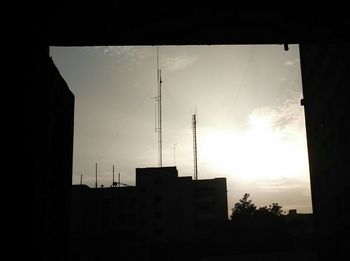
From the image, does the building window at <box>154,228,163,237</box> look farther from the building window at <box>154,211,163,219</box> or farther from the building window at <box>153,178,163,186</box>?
the building window at <box>153,178,163,186</box>

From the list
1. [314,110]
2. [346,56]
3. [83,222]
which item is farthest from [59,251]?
[83,222]

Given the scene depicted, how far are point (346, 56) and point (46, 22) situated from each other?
1722 cm

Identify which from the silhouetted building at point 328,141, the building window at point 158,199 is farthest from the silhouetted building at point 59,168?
the building window at point 158,199

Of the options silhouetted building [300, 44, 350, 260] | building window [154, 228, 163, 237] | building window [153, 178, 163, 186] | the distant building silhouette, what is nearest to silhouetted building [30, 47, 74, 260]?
silhouetted building [300, 44, 350, 260]

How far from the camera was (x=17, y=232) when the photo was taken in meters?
7.18

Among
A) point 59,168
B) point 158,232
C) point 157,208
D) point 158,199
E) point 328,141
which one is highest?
point 328,141

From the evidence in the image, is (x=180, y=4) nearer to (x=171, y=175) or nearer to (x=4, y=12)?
(x=4, y=12)

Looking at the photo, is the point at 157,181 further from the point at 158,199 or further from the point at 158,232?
the point at 158,232

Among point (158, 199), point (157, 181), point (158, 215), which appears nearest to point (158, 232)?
point (158, 215)


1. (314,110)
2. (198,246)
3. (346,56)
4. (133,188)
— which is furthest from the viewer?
(133,188)

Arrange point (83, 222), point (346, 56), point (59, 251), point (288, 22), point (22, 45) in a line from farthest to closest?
point (83, 222), point (346, 56), point (59, 251), point (288, 22), point (22, 45)

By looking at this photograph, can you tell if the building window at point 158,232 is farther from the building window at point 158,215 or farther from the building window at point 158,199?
the building window at point 158,199

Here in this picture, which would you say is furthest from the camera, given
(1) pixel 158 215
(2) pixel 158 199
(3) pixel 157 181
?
(2) pixel 158 199

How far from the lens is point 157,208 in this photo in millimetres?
74625
